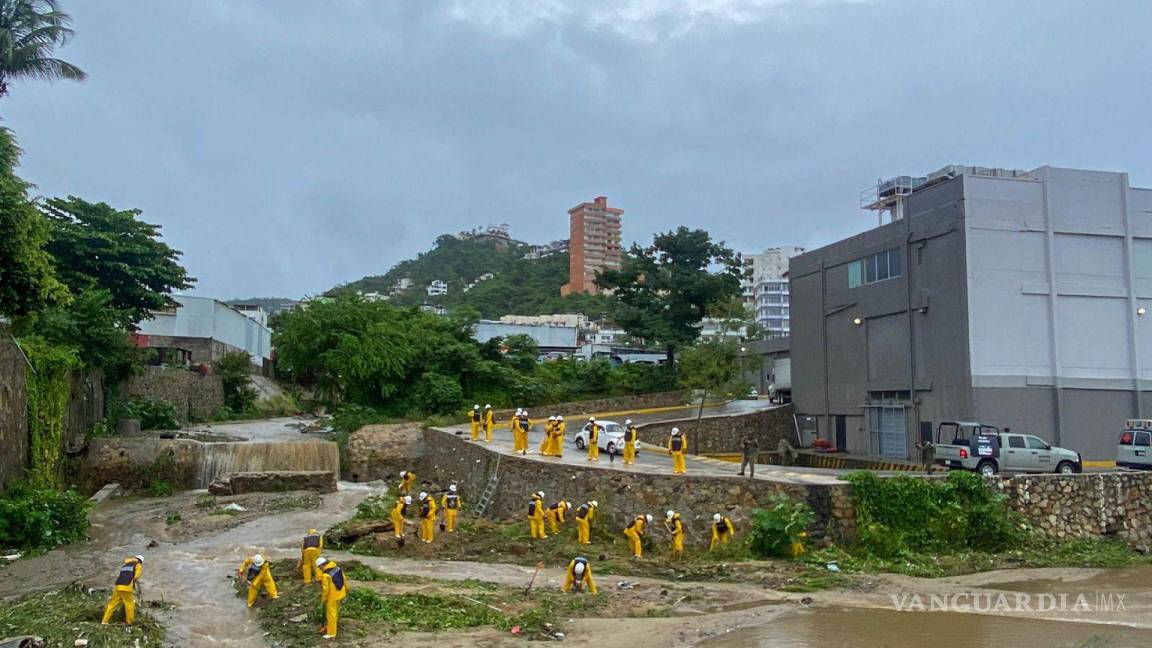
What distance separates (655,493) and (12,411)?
18124 mm

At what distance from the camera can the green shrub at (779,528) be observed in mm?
17234

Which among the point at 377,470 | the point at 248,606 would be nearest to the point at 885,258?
the point at 377,470

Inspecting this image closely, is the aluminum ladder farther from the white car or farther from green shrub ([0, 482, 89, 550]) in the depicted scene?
green shrub ([0, 482, 89, 550])

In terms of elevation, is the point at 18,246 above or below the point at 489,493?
above

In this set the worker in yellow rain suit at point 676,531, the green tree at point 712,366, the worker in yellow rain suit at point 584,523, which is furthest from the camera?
the green tree at point 712,366

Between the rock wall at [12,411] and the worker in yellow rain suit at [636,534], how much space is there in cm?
1665

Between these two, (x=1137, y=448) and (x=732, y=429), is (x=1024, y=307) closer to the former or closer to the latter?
(x=1137, y=448)

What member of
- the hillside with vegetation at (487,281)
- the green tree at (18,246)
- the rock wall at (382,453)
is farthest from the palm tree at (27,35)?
the hillside with vegetation at (487,281)

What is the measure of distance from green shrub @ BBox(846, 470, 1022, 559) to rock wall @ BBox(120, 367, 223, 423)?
31709 millimetres

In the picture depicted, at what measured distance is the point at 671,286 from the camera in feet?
148

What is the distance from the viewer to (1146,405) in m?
28.9

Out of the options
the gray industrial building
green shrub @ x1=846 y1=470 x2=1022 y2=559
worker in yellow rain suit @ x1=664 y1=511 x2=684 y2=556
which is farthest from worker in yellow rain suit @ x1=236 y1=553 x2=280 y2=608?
the gray industrial building

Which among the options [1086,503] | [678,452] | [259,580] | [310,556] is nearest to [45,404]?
[310,556]

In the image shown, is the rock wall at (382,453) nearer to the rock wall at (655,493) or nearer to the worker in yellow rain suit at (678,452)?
the rock wall at (655,493)
